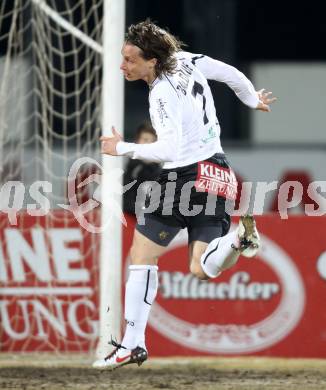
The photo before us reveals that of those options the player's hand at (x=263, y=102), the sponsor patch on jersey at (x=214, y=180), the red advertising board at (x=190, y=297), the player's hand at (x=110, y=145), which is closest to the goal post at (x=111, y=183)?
the red advertising board at (x=190, y=297)

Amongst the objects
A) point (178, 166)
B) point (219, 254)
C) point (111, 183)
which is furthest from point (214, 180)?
point (111, 183)

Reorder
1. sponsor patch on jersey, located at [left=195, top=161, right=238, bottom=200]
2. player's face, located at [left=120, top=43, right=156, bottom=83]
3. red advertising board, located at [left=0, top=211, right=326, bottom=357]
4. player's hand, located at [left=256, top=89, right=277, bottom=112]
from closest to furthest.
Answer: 1. player's face, located at [left=120, top=43, right=156, bottom=83]
2. sponsor patch on jersey, located at [left=195, top=161, right=238, bottom=200]
3. player's hand, located at [left=256, top=89, right=277, bottom=112]
4. red advertising board, located at [left=0, top=211, right=326, bottom=357]

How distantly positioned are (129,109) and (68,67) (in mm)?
956

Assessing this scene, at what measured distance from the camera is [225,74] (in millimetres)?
7395

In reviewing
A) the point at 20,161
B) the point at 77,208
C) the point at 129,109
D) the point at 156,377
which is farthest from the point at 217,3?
the point at 156,377

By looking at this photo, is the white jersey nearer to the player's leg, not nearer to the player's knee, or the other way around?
the player's leg

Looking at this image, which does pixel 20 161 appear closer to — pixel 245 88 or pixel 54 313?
pixel 54 313

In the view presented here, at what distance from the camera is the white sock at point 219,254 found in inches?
276

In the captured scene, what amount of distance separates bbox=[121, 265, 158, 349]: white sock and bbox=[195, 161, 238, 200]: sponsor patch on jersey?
1.97 feet

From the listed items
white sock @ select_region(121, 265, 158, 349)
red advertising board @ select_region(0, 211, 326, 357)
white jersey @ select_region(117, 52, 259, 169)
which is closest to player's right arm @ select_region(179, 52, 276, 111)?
white jersey @ select_region(117, 52, 259, 169)

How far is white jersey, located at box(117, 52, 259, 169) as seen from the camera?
6820 millimetres

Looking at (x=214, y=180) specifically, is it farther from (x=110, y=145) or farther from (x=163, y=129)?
(x=110, y=145)

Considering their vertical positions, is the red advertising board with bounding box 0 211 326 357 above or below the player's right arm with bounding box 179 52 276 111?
below

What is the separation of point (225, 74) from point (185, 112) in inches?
20.5
